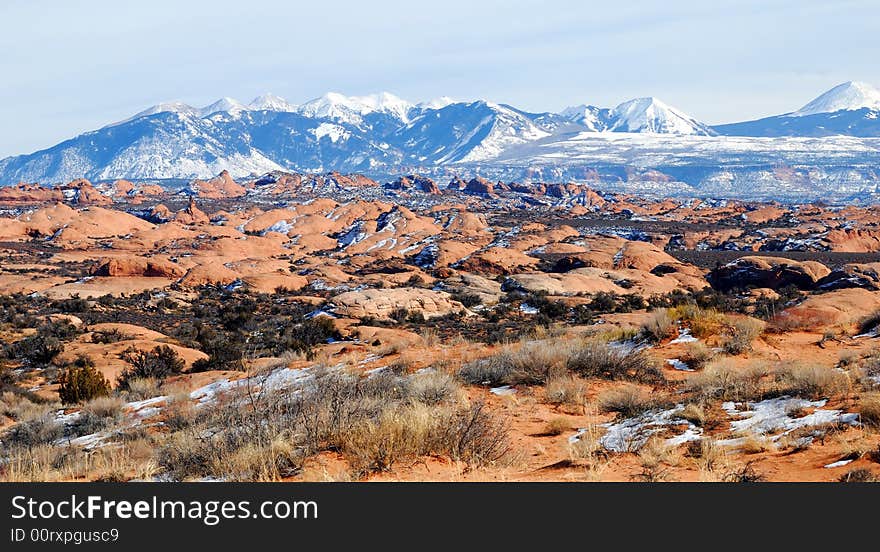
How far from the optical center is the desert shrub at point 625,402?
8.33 m

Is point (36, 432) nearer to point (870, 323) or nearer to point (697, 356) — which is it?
point (697, 356)

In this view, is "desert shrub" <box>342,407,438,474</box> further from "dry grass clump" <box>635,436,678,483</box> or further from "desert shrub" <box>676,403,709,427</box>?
"desert shrub" <box>676,403,709,427</box>

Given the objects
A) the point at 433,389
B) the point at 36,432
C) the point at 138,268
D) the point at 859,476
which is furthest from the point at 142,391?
the point at 138,268

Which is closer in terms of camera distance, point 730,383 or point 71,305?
point 730,383

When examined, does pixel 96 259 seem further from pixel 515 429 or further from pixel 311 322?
pixel 515 429

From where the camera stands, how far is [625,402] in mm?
8641

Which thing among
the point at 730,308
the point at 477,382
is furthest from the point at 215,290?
the point at 477,382

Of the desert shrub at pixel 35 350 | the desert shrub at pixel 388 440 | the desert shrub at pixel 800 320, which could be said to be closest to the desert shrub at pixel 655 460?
the desert shrub at pixel 388 440

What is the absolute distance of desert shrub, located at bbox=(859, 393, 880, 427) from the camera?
269 inches

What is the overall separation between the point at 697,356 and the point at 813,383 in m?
3.25

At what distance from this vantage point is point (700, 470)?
5.95 m

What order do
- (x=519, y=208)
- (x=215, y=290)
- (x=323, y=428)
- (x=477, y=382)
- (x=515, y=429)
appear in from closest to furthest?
(x=323, y=428), (x=515, y=429), (x=477, y=382), (x=215, y=290), (x=519, y=208)

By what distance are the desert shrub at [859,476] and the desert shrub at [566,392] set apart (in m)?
4.08

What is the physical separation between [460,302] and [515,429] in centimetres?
2578
